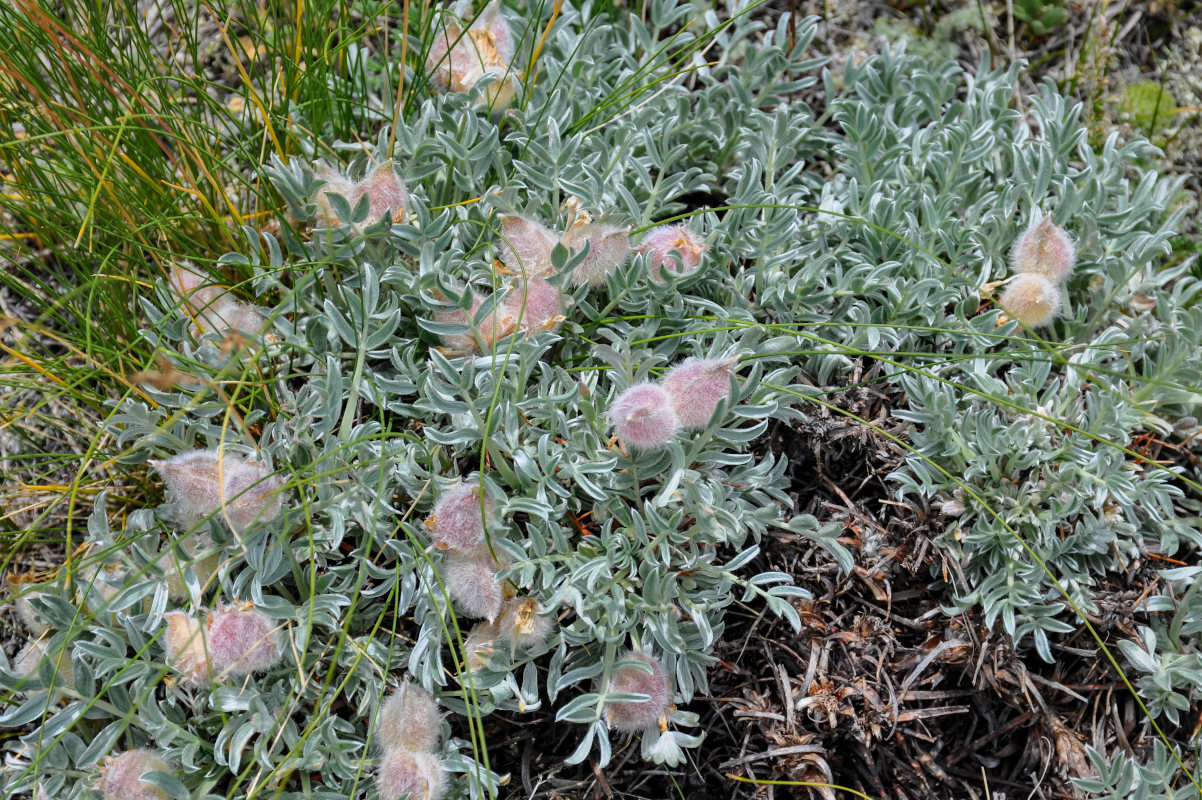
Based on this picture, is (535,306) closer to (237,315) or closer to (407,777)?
Result: (237,315)

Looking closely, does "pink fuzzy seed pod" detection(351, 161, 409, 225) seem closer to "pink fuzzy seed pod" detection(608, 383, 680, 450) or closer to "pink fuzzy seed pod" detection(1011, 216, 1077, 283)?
"pink fuzzy seed pod" detection(608, 383, 680, 450)

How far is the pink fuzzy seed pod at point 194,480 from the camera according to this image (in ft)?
5.90

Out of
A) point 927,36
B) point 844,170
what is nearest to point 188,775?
point 844,170

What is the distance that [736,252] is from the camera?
2307 mm

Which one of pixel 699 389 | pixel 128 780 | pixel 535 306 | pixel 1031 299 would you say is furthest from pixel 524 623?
pixel 1031 299

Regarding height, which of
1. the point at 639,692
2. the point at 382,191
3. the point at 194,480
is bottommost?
the point at 639,692

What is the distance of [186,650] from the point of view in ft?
5.86

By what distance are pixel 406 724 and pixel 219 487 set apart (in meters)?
0.63

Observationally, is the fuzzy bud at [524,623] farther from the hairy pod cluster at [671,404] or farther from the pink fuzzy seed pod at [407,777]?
the hairy pod cluster at [671,404]

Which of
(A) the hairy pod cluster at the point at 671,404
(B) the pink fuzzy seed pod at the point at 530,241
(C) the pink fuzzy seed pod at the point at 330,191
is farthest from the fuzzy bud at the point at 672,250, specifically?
(C) the pink fuzzy seed pod at the point at 330,191

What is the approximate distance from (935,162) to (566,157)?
3.35 feet

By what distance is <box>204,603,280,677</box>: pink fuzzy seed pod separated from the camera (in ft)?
5.88

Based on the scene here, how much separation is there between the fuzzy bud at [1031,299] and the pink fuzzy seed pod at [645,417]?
3.15 ft

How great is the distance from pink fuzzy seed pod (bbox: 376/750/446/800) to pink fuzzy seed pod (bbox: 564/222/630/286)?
111 centimetres
